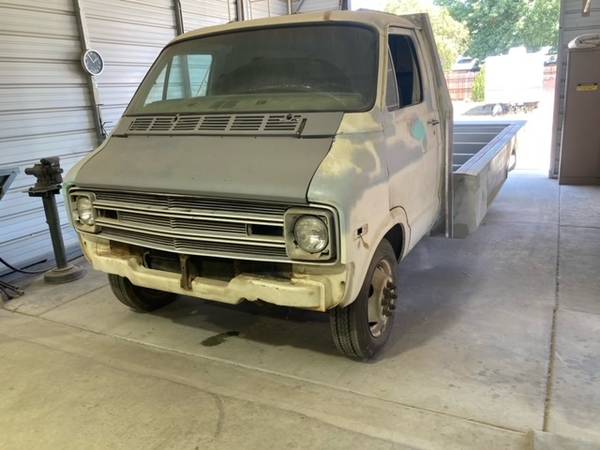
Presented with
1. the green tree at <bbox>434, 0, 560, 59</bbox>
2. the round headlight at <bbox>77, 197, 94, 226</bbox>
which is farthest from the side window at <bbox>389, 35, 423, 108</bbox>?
the green tree at <bbox>434, 0, 560, 59</bbox>

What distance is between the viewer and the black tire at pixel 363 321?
306 centimetres

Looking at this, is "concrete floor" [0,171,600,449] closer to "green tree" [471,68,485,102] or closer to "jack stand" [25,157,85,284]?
"jack stand" [25,157,85,284]

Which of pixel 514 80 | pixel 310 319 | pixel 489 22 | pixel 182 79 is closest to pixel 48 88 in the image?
pixel 182 79

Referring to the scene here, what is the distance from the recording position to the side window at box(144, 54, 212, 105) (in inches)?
153

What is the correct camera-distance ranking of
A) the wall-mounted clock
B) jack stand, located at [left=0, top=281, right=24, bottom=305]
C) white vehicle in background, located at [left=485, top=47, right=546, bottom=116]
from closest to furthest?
jack stand, located at [left=0, top=281, right=24, bottom=305] → the wall-mounted clock → white vehicle in background, located at [left=485, top=47, right=546, bottom=116]

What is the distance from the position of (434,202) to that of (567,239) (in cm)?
221

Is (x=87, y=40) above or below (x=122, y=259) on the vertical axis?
above

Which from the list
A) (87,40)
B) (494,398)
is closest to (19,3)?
(87,40)

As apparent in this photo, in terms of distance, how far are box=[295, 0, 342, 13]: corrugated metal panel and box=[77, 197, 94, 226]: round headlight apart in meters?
8.45

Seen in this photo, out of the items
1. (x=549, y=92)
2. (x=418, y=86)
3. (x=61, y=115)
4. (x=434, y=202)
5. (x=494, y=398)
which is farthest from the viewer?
(x=549, y=92)

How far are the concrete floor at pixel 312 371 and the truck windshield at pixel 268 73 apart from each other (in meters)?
1.64

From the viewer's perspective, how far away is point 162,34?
26.1 feet

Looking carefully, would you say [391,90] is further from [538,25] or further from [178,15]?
[538,25]

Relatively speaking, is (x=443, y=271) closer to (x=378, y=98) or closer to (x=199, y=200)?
(x=378, y=98)
